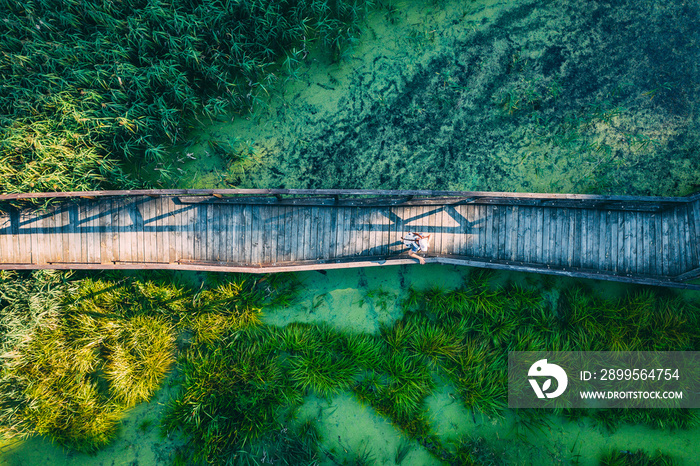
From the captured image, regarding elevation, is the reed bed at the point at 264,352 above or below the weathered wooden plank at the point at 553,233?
below

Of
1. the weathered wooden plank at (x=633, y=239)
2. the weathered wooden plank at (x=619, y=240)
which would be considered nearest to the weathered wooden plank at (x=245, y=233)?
the weathered wooden plank at (x=619, y=240)

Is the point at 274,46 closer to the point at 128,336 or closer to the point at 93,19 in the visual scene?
the point at 93,19

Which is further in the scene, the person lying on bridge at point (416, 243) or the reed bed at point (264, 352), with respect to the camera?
the reed bed at point (264, 352)

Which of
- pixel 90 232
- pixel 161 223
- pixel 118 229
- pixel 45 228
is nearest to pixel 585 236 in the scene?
pixel 161 223

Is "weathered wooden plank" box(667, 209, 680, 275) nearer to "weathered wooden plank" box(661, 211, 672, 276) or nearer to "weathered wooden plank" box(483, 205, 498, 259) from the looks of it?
"weathered wooden plank" box(661, 211, 672, 276)

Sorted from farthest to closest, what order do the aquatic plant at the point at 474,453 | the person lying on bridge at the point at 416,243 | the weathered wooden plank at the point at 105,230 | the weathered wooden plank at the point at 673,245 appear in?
the aquatic plant at the point at 474,453 < the weathered wooden plank at the point at 105,230 < the weathered wooden plank at the point at 673,245 < the person lying on bridge at the point at 416,243

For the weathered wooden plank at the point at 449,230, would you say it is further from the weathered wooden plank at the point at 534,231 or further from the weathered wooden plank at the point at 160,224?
the weathered wooden plank at the point at 160,224

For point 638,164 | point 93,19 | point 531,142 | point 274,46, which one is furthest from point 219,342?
point 638,164

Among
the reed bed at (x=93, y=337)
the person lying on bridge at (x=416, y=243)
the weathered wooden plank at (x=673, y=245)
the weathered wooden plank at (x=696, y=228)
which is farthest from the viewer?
the reed bed at (x=93, y=337)

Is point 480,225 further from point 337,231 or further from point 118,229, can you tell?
point 118,229
